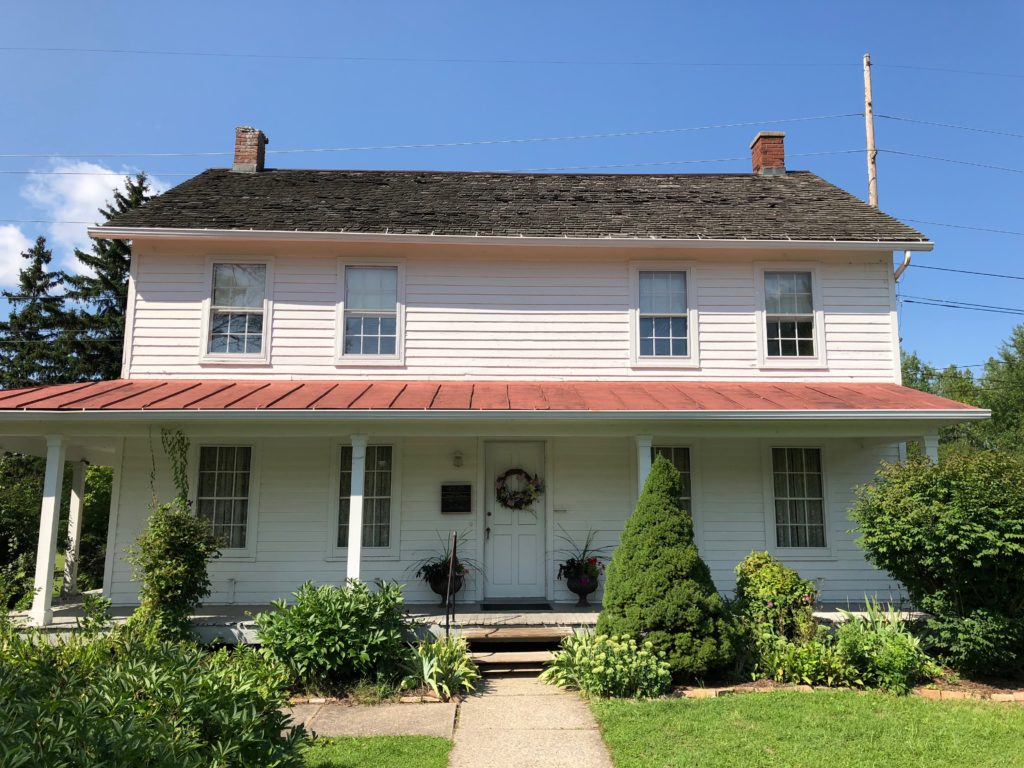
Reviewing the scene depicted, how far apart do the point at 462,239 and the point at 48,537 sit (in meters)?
6.63

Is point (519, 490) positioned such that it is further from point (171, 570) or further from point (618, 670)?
point (171, 570)

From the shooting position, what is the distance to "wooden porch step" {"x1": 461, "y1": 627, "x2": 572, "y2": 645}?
25.9 feet

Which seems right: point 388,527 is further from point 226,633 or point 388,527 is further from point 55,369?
point 55,369

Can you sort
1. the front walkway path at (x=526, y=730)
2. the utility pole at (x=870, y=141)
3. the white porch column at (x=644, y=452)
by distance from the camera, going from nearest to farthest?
the front walkway path at (x=526, y=730) < the white porch column at (x=644, y=452) < the utility pole at (x=870, y=141)

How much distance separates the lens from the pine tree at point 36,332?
28797 mm

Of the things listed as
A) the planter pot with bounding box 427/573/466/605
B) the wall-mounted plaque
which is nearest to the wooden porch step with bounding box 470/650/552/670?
the planter pot with bounding box 427/573/466/605

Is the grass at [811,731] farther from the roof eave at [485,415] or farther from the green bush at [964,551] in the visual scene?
the roof eave at [485,415]

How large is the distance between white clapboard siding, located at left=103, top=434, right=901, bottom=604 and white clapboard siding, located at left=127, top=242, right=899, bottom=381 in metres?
1.17

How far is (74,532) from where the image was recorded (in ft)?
37.1

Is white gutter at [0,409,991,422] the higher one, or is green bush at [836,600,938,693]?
white gutter at [0,409,991,422]

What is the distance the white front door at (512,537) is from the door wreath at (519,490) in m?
0.07

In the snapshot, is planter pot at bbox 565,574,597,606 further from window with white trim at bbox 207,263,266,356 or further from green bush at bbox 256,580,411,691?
window with white trim at bbox 207,263,266,356

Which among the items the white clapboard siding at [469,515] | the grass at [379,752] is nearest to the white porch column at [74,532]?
the white clapboard siding at [469,515]

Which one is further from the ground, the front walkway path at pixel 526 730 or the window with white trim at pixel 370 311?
the window with white trim at pixel 370 311
